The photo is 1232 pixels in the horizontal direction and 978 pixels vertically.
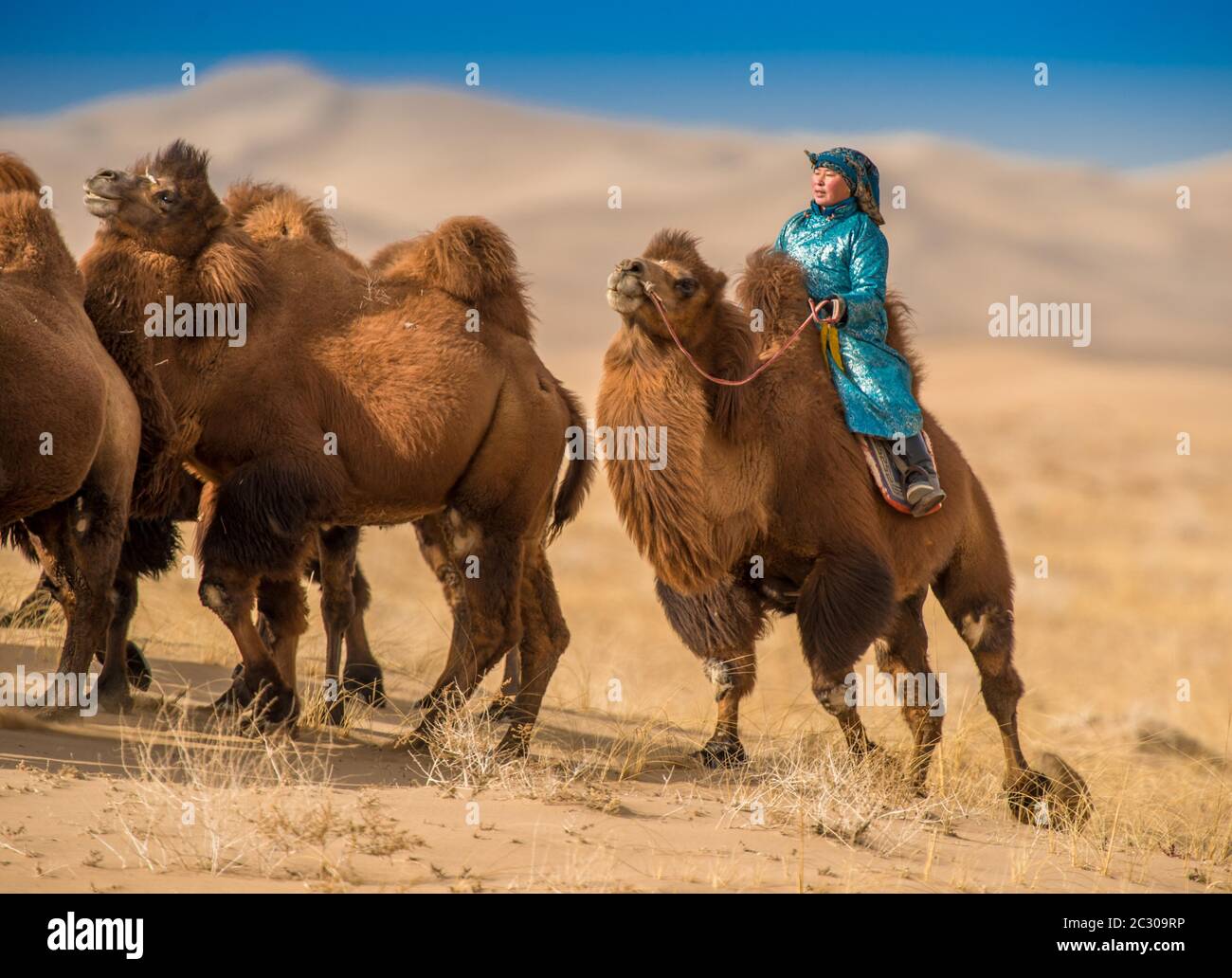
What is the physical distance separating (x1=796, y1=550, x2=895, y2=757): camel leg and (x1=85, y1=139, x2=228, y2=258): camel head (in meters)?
3.49

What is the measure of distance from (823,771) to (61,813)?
3328 mm

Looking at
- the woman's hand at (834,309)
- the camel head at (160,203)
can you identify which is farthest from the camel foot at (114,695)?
the woman's hand at (834,309)

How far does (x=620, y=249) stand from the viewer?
309 ft

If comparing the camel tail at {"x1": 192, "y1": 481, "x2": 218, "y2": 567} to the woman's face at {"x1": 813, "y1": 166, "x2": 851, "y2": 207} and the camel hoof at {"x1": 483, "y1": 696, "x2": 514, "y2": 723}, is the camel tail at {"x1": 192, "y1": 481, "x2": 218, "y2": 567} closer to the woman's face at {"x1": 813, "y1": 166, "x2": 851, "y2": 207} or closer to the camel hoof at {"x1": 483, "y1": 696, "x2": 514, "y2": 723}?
the camel hoof at {"x1": 483, "y1": 696, "x2": 514, "y2": 723}

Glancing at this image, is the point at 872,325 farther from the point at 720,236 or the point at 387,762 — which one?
the point at 720,236

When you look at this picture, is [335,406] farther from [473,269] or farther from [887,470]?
[887,470]

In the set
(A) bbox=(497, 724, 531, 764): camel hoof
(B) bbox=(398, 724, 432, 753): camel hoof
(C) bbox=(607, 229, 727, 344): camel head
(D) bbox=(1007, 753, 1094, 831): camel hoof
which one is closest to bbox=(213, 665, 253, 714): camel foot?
(B) bbox=(398, 724, 432, 753): camel hoof

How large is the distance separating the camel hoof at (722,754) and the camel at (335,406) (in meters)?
0.91

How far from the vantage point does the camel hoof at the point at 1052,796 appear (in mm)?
8594

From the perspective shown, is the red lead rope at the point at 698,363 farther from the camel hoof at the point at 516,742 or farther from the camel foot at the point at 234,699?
the camel foot at the point at 234,699

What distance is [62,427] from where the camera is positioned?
7.09 metres

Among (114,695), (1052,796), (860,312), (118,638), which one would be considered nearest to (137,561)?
(118,638)

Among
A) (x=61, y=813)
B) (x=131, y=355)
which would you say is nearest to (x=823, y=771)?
(x=61, y=813)
